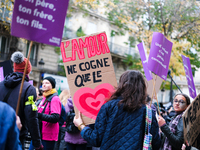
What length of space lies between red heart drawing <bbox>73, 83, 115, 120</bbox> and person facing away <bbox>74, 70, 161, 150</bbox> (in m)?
0.79

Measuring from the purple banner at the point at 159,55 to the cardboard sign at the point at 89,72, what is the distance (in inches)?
29.7

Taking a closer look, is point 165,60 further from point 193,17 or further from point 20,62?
point 193,17

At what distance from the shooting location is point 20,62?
3373mm

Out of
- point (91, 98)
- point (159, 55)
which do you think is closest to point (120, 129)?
point (91, 98)

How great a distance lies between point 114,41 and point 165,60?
2538cm

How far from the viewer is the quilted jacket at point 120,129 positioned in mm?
2510

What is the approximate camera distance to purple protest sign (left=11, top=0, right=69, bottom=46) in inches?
94.2

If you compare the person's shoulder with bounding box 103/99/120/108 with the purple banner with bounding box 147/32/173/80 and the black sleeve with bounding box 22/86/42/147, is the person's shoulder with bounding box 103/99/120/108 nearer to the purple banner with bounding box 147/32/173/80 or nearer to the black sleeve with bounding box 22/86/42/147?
the black sleeve with bounding box 22/86/42/147

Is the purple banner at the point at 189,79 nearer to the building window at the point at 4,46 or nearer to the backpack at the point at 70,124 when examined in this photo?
the backpack at the point at 70,124

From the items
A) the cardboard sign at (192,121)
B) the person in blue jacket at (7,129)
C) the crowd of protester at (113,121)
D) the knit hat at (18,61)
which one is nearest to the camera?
the person in blue jacket at (7,129)

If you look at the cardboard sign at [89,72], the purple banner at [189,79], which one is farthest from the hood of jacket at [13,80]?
the purple banner at [189,79]

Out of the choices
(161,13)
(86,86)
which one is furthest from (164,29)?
(86,86)

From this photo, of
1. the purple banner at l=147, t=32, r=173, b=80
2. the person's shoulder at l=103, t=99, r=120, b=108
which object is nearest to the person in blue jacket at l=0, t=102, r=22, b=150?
the person's shoulder at l=103, t=99, r=120, b=108

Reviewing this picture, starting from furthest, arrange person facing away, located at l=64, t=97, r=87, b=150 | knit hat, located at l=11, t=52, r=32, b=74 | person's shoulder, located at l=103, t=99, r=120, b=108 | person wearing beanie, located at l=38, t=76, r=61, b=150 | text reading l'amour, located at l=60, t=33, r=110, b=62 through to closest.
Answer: person facing away, located at l=64, t=97, r=87, b=150 < person wearing beanie, located at l=38, t=76, r=61, b=150 < text reading l'amour, located at l=60, t=33, r=110, b=62 < knit hat, located at l=11, t=52, r=32, b=74 < person's shoulder, located at l=103, t=99, r=120, b=108
